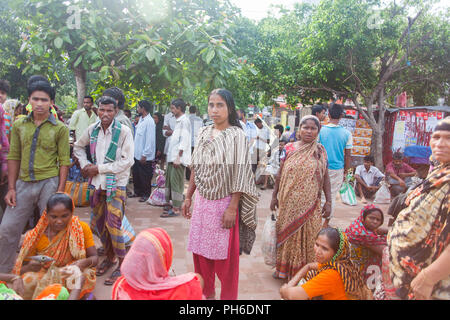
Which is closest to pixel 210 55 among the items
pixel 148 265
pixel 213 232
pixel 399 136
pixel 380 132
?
pixel 213 232

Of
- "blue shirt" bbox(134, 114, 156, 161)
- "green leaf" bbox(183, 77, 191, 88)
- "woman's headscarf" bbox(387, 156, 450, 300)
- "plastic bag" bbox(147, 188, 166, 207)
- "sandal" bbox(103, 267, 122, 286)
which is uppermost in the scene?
"green leaf" bbox(183, 77, 191, 88)

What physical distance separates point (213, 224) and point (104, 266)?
148 cm

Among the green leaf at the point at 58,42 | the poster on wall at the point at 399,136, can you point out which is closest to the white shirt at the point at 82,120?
the green leaf at the point at 58,42

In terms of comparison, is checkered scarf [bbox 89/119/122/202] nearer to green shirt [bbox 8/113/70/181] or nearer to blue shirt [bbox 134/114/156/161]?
green shirt [bbox 8/113/70/181]

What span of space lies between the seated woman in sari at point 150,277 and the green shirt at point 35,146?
5.56 ft

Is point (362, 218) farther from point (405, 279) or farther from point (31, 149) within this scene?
point (31, 149)

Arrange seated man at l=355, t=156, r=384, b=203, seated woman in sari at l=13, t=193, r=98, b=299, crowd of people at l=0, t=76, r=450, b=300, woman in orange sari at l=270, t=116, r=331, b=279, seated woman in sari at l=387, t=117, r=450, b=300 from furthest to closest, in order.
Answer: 1. seated man at l=355, t=156, r=384, b=203
2. woman in orange sari at l=270, t=116, r=331, b=279
3. seated woman in sari at l=13, t=193, r=98, b=299
4. crowd of people at l=0, t=76, r=450, b=300
5. seated woman in sari at l=387, t=117, r=450, b=300

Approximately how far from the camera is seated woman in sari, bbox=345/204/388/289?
121 inches

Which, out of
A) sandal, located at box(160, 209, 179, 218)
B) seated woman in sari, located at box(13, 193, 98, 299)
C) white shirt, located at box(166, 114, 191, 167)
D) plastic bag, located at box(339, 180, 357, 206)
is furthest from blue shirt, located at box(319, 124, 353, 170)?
plastic bag, located at box(339, 180, 357, 206)

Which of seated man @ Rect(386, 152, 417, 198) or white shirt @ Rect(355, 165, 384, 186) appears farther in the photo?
white shirt @ Rect(355, 165, 384, 186)

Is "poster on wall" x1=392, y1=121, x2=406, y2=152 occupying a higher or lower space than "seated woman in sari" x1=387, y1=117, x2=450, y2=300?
higher

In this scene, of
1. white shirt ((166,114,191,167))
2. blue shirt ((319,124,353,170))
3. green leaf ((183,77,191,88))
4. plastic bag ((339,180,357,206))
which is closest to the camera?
blue shirt ((319,124,353,170))

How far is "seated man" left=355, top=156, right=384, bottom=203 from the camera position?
24.9 feet

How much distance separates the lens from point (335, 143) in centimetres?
429
